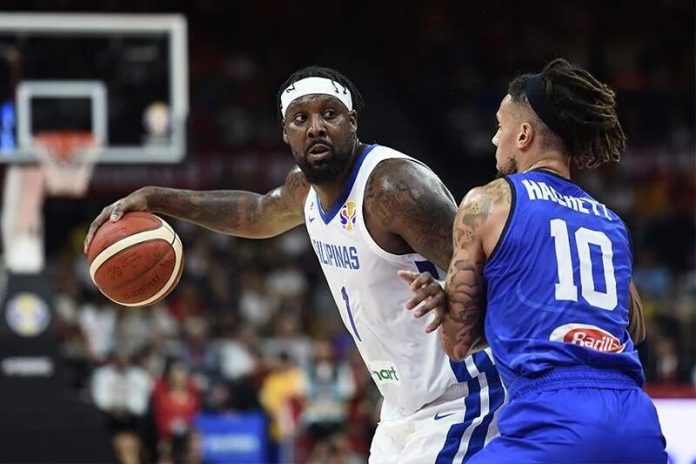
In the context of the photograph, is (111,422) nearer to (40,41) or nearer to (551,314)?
(40,41)

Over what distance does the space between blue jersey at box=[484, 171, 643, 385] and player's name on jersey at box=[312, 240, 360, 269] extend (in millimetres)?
943

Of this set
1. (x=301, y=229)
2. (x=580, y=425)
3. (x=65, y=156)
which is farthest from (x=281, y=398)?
(x=580, y=425)

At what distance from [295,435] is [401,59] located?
7.88m

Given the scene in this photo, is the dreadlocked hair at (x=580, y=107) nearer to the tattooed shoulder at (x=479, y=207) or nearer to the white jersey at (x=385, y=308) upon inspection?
the tattooed shoulder at (x=479, y=207)

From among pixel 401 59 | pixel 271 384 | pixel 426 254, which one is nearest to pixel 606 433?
pixel 426 254

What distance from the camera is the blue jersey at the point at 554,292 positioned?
3.29m

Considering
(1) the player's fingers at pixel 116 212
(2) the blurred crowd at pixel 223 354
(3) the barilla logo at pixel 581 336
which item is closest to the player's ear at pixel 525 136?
(3) the barilla logo at pixel 581 336

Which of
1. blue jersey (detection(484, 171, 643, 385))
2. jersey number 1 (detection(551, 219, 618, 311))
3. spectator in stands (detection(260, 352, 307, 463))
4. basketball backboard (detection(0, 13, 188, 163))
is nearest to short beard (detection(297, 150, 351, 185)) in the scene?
blue jersey (detection(484, 171, 643, 385))

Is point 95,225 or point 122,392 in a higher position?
point 95,225

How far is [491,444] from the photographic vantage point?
3.32 meters

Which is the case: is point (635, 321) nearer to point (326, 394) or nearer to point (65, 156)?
point (65, 156)

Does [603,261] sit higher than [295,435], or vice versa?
[603,261]

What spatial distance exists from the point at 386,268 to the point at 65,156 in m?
6.42

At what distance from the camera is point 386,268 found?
424 centimetres
